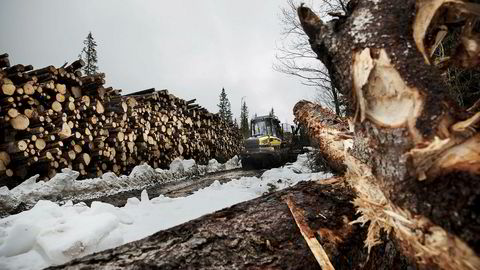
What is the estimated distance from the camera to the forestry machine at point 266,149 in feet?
29.7

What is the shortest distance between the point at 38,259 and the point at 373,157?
5.95 feet

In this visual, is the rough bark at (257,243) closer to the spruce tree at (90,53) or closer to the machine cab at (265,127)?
the machine cab at (265,127)

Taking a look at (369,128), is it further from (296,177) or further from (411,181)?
(296,177)

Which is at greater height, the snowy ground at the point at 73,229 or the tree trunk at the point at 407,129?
the tree trunk at the point at 407,129

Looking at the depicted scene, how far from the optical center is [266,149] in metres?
9.56

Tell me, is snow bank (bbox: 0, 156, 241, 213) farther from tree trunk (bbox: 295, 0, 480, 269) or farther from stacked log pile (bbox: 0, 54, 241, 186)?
tree trunk (bbox: 295, 0, 480, 269)

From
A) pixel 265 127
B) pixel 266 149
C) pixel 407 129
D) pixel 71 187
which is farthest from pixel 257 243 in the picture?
pixel 265 127

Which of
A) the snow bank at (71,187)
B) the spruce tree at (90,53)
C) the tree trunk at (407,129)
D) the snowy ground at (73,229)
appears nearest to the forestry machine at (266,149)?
the snow bank at (71,187)

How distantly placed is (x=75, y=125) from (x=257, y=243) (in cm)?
543

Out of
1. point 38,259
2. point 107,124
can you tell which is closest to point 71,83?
point 107,124

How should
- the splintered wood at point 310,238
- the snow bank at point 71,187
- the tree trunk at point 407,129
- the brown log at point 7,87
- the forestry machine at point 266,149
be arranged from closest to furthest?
the tree trunk at point 407,129
the splintered wood at point 310,238
the snow bank at point 71,187
the brown log at point 7,87
the forestry machine at point 266,149

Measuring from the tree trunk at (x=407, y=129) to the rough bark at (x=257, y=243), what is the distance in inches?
9.3

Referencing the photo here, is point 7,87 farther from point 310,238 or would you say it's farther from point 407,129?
point 407,129

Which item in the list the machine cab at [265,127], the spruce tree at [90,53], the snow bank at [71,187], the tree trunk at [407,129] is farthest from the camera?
the spruce tree at [90,53]
